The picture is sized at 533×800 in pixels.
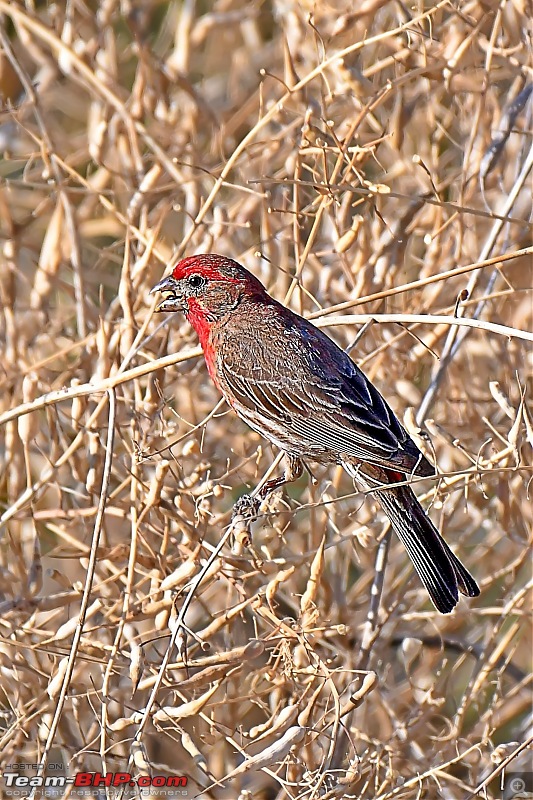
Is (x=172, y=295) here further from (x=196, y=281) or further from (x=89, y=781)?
(x=89, y=781)

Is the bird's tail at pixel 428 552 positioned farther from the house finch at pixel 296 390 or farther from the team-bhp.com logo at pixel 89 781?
the team-bhp.com logo at pixel 89 781

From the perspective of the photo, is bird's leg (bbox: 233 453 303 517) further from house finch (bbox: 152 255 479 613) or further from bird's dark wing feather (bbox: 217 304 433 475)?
bird's dark wing feather (bbox: 217 304 433 475)

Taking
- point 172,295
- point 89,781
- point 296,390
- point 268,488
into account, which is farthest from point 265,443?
point 89,781

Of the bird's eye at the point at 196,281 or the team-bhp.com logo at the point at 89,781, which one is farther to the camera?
the bird's eye at the point at 196,281

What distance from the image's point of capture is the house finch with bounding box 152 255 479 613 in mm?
4117

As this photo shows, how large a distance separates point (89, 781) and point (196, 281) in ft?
6.53

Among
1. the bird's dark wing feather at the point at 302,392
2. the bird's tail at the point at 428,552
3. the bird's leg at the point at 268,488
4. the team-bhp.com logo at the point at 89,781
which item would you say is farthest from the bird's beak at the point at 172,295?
the team-bhp.com logo at the point at 89,781

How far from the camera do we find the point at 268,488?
4.44 metres

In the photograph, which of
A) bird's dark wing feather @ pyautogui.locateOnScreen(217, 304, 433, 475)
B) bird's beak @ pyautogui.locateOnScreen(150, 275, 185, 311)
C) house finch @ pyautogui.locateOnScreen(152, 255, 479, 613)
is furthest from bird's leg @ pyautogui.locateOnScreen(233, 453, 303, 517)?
bird's beak @ pyautogui.locateOnScreen(150, 275, 185, 311)

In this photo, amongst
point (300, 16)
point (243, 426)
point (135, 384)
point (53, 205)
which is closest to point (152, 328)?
point (135, 384)

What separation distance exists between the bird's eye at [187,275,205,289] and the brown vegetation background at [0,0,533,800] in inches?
7.0

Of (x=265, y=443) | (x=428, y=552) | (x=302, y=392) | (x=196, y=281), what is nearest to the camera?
(x=428, y=552)

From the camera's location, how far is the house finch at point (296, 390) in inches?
162

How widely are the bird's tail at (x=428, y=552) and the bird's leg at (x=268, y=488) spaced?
46 cm
